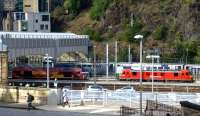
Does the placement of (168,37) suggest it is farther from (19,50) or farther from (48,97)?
(48,97)

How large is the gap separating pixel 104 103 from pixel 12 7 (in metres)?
113

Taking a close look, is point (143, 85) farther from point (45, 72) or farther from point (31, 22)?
point (31, 22)

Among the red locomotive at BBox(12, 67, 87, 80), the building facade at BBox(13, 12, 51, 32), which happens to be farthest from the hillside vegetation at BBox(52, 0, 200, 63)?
the red locomotive at BBox(12, 67, 87, 80)

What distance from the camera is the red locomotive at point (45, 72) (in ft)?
305

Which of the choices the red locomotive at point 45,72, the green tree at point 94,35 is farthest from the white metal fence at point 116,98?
the green tree at point 94,35

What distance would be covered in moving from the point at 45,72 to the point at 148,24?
190ft

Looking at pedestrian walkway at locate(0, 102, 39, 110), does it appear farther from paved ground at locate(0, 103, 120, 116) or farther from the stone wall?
the stone wall

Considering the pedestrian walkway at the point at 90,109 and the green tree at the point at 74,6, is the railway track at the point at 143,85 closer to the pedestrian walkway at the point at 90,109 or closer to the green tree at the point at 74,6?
the pedestrian walkway at the point at 90,109

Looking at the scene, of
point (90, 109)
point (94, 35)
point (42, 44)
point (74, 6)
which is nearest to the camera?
point (90, 109)

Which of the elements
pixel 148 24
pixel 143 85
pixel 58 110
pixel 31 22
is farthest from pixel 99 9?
pixel 58 110

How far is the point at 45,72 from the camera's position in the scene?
3647 inches

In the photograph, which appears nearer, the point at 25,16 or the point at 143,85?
the point at 143,85

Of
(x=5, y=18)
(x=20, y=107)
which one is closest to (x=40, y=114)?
(x=20, y=107)

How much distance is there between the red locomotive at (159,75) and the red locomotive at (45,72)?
5.88 m
